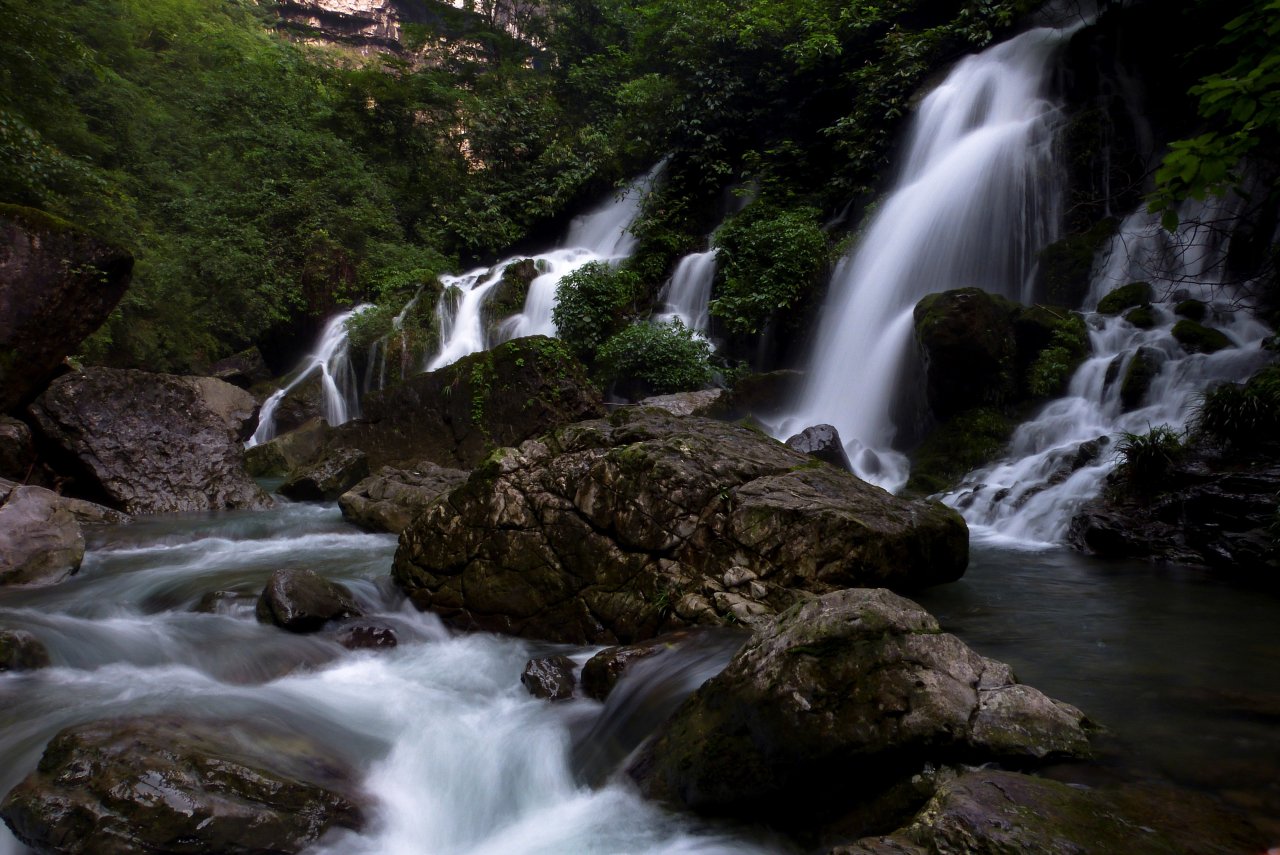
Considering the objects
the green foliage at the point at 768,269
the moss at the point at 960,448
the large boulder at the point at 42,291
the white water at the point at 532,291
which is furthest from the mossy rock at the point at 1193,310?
the large boulder at the point at 42,291

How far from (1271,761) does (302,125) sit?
26935 millimetres

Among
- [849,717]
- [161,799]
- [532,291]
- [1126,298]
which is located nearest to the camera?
[849,717]

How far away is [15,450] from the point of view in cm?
935

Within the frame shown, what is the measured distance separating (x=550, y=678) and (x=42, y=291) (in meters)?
9.47

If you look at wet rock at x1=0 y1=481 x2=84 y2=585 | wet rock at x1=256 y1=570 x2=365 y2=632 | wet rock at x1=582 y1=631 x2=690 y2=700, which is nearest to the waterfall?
wet rock at x1=582 y1=631 x2=690 y2=700

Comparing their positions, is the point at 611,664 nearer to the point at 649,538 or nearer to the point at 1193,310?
the point at 649,538

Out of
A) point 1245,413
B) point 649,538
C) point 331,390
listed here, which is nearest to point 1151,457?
point 1245,413

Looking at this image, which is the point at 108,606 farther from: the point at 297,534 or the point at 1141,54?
the point at 1141,54

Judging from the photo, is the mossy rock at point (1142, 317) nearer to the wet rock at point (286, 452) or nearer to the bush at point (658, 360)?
the bush at point (658, 360)

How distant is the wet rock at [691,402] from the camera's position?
38.1 feet

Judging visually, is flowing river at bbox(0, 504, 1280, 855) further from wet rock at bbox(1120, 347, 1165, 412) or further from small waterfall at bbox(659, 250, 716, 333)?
small waterfall at bbox(659, 250, 716, 333)

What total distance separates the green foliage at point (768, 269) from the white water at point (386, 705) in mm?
9734

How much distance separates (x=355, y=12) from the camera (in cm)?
5012

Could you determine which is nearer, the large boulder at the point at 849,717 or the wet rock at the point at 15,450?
the large boulder at the point at 849,717
